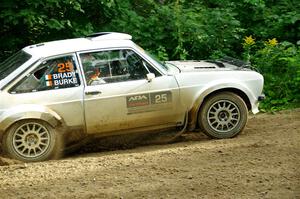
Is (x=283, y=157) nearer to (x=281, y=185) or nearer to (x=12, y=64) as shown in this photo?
(x=281, y=185)

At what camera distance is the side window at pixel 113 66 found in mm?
7402

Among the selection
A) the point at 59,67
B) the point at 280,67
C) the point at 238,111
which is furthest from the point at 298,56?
the point at 59,67

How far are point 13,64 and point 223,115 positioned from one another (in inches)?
119

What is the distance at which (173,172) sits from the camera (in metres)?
6.24

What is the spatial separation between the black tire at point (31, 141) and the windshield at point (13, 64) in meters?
0.75

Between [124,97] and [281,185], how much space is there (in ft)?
8.42

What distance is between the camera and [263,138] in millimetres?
7668

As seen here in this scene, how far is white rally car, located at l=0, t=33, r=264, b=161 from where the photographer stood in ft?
23.6

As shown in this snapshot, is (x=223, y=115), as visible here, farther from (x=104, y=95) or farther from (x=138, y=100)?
(x=104, y=95)

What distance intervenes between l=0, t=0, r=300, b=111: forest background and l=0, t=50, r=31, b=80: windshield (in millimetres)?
1954

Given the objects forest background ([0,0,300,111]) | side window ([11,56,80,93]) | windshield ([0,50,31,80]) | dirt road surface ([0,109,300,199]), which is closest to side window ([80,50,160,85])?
Answer: side window ([11,56,80,93])

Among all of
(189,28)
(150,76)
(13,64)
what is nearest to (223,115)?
(150,76)

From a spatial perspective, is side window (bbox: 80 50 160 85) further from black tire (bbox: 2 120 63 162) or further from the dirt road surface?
the dirt road surface

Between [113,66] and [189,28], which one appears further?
[189,28]
